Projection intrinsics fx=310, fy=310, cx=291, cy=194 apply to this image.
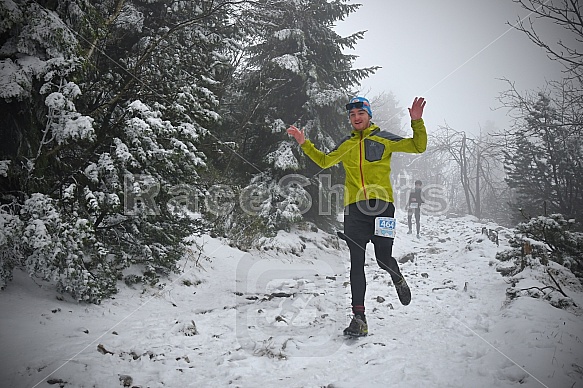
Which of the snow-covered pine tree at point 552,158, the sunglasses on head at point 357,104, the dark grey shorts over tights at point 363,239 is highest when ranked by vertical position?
the snow-covered pine tree at point 552,158

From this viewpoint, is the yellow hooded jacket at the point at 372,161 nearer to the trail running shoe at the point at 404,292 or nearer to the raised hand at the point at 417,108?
the raised hand at the point at 417,108

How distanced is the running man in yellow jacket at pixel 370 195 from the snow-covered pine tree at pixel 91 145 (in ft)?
7.61

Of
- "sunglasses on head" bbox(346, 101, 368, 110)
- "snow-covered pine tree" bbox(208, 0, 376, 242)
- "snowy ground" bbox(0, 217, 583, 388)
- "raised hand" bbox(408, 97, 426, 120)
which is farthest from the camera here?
"snow-covered pine tree" bbox(208, 0, 376, 242)

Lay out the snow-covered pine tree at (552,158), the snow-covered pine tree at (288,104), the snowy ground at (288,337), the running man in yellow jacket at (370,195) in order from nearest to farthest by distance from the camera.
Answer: the snowy ground at (288,337), the running man in yellow jacket at (370,195), the snow-covered pine tree at (288,104), the snow-covered pine tree at (552,158)

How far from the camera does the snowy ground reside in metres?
2.37

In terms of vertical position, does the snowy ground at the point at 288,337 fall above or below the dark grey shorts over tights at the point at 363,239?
below

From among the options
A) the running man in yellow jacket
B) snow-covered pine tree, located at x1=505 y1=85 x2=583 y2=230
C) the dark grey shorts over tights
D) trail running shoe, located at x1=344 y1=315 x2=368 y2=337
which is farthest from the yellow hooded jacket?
snow-covered pine tree, located at x1=505 y1=85 x2=583 y2=230

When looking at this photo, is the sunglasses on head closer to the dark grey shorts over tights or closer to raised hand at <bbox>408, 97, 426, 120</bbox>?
raised hand at <bbox>408, 97, 426, 120</bbox>

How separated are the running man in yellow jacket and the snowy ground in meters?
0.63

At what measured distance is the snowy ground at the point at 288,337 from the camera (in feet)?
7.76

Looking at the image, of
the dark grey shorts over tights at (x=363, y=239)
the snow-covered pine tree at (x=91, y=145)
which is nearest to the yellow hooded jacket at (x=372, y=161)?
the dark grey shorts over tights at (x=363, y=239)

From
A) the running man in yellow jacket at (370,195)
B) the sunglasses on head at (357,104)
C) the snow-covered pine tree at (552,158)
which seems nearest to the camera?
the running man in yellow jacket at (370,195)

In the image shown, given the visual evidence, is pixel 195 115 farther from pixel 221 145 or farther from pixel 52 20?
pixel 52 20

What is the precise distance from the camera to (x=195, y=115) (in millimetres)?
4836
